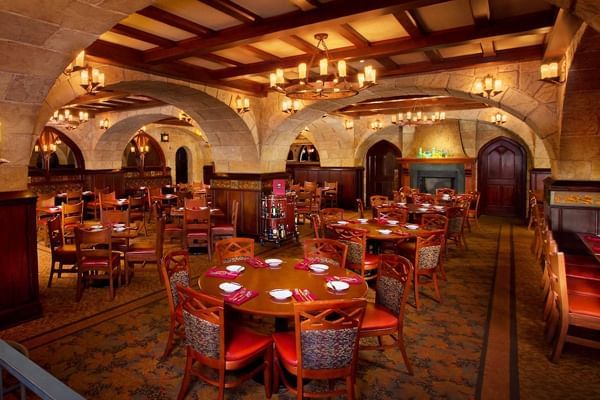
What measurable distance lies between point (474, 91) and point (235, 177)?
477 centimetres

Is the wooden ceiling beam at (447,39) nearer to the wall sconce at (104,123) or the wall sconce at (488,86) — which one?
the wall sconce at (488,86)

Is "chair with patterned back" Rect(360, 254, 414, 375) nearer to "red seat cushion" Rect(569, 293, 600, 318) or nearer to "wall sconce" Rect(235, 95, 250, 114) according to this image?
"red seat cushion" Rect(569, 293, 600, 318)

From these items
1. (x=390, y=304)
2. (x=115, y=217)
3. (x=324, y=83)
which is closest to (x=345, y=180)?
(x=115, y=217)

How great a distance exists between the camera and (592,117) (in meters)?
4.74

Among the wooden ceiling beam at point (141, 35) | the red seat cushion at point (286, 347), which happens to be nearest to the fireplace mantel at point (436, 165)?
the wooden ceiling beam at point (141, 35)

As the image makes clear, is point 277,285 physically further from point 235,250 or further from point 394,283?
point 235,250

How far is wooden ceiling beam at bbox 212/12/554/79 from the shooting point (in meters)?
4.19

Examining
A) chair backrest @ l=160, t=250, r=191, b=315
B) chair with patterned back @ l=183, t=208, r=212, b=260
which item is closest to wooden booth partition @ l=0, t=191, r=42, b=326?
chair backrest @ l=160, t=250, r=191, b=315

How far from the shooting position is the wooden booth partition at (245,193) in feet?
26.8

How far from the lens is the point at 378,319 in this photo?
307cm

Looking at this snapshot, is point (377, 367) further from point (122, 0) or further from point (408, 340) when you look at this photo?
point (122, 0)

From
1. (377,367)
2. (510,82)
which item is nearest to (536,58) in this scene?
(510,82)

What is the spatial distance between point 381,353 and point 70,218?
19.9ft

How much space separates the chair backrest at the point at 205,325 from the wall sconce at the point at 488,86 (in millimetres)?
4712
